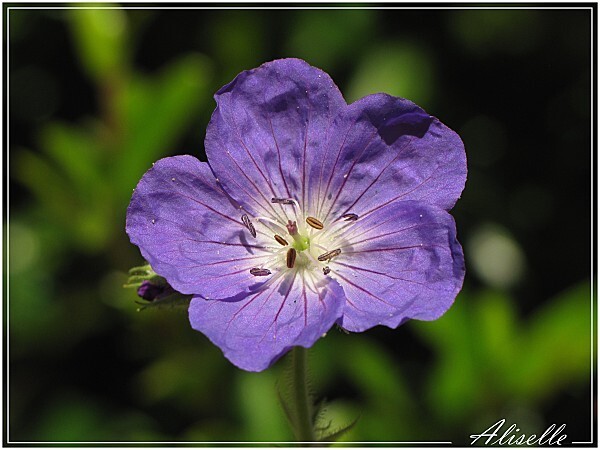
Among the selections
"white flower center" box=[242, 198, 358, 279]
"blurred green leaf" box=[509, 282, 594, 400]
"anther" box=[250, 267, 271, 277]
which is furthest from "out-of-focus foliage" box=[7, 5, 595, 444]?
"anther" box=[250, 267, 271, 277]

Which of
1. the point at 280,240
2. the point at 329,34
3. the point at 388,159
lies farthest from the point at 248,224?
the point at 329,34

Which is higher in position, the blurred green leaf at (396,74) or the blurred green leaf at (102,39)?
the blurred green leaf at (102,39)

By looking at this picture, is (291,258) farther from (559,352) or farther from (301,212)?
(559,352)

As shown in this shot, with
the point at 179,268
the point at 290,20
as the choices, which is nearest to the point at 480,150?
the point at 290,20

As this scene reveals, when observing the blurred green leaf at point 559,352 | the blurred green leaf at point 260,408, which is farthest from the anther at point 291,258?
the blurred green leaf at point 559,352

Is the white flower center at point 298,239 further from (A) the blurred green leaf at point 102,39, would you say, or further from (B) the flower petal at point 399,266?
(A) the blurred green leaf at point 102,39
